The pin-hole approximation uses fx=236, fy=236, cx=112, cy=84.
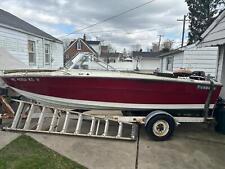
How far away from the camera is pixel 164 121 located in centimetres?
525

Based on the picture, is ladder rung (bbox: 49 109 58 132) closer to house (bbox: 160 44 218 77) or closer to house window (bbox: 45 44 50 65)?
house window (bbox: 45 44 50 65)

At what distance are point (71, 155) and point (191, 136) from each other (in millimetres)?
2948

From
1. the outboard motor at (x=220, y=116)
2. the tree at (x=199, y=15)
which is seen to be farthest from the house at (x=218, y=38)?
the tree at (x=199, y=15)

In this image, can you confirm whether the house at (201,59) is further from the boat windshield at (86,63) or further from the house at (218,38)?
the boat windshield at (86,63)

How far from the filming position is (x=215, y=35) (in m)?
5.83

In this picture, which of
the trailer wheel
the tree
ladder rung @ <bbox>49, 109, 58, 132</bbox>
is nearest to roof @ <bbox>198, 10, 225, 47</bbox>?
the trailer wheel

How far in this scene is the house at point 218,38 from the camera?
5449 mm

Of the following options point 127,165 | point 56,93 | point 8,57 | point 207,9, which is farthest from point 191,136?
point 207,9

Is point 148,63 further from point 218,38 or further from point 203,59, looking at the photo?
point 218,38

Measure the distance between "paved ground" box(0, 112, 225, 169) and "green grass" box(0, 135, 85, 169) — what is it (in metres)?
0.18

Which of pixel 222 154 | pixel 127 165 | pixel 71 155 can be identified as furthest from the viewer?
pixel 222 154

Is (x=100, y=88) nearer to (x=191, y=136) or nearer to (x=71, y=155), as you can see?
(x=71, y=155)

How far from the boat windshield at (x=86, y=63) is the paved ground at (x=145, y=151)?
196cm

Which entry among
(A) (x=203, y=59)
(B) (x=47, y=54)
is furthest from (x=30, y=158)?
(A) (x=203, y=59)
